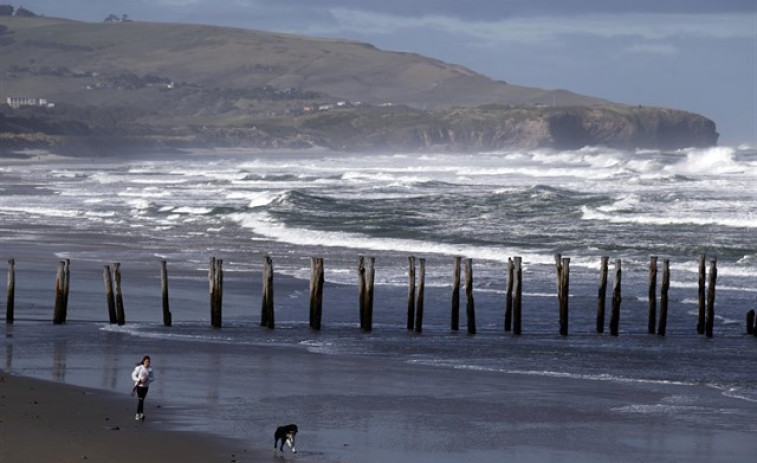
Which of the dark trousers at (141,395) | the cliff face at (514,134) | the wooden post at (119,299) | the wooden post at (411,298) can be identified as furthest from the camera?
the cliff face at (514,134)

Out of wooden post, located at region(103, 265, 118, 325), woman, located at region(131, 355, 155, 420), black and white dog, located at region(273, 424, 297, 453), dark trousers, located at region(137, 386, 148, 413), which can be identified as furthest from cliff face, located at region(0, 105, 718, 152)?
black and white dog, located at region(273, 424, 297, 453)

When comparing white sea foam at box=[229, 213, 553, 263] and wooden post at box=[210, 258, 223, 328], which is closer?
wooden post at box=[210, 258, 223, 328]

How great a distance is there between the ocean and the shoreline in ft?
1.57

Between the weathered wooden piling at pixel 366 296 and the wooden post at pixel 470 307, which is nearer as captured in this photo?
the weathered wooden piling at pixel 366 296

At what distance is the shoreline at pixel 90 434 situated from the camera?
13.7 metres

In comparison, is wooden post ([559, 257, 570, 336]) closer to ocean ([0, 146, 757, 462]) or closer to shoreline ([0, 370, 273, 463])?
ocean ([0, 146, 757, 462])

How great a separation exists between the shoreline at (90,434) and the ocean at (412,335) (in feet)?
1.57

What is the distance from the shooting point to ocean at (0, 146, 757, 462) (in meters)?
15.7

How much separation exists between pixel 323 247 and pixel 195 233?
230 inches

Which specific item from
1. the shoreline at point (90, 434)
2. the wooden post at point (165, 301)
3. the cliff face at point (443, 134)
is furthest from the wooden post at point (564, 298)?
the cliff face at point (443, 134)

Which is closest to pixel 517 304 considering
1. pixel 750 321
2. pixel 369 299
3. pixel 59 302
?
pixel 369 299

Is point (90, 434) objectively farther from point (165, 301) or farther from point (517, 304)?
point (517, 304)

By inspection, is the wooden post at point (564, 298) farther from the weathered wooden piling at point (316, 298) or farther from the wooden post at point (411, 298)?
the weathered wooden piling at point (316, 298)

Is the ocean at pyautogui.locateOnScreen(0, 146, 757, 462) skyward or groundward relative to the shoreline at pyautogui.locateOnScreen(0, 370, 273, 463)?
skyward
